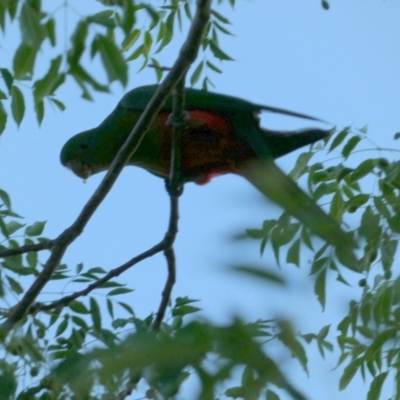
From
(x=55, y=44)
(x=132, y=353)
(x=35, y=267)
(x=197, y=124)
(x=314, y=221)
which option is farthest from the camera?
(x=197, y=124)

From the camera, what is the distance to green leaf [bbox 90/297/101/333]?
280 cm

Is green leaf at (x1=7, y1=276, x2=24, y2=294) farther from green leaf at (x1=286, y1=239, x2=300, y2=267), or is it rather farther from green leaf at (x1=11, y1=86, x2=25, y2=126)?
green leaf at (x1=286, y1=239, x2=300, y2=267)

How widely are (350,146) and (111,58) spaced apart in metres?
1.37

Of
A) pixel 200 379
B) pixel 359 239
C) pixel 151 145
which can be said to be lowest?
pixel 200 379

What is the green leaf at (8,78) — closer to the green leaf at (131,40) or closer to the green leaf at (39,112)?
the green leaf at (39,112)

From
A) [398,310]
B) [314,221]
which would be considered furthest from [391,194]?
[314,221]

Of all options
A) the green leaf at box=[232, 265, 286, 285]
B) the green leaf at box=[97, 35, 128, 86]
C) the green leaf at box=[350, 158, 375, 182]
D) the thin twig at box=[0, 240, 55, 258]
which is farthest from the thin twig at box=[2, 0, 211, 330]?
the green leaf at box=[232, 265, 286, 285]

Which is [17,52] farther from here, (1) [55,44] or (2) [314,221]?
(2) [314,221]

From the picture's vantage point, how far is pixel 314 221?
0.85 m

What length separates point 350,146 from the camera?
298 cm

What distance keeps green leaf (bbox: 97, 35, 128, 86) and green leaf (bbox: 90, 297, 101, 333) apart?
1.19 m

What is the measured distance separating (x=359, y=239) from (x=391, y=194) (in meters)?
1.52

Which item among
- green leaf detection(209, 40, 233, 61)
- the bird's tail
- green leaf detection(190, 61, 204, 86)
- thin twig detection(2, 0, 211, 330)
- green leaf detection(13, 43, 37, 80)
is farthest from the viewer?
green leaf detection(190, 61, 204, 86)

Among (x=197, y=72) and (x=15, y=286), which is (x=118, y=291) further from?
(x=197, y=72)
